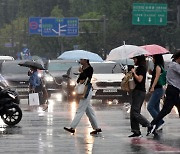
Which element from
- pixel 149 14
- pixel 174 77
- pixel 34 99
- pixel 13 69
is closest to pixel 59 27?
pixel 149 14

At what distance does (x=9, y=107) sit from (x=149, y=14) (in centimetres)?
4847

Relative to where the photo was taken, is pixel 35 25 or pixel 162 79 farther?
pixel 35 25

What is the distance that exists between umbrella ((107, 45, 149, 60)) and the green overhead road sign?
162 feet

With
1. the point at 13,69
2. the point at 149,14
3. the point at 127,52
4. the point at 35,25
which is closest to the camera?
the point at 127,52

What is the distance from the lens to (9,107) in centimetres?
1966

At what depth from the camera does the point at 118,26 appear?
88812mm

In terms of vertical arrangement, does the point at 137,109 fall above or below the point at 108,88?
above

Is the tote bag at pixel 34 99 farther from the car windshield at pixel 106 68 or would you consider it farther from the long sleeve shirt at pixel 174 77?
the car windshield at pixel 106 68

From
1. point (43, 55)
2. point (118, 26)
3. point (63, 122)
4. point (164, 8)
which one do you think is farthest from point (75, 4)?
point (63, 122)

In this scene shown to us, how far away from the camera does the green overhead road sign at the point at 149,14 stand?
6688cm

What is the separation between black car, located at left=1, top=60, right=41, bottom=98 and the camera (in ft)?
105

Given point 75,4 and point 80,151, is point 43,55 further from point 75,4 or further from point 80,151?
point 80,151

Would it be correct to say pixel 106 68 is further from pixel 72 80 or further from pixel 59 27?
pixel 59 27

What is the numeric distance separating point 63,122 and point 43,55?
336ft
